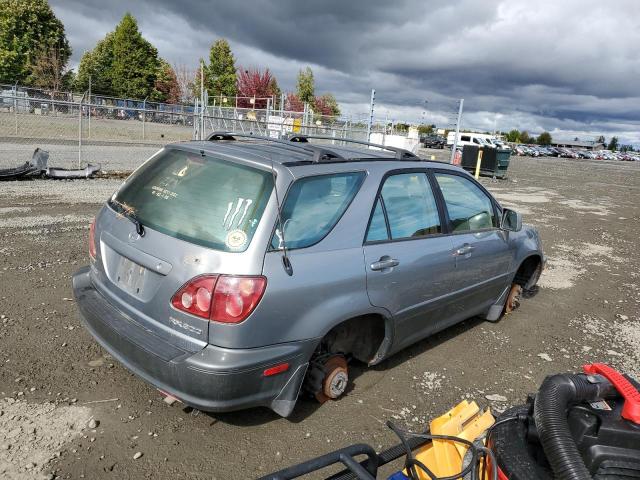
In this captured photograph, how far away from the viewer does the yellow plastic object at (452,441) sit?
6.86 feet

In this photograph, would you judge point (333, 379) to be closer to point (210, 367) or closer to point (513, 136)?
point (210, 367)

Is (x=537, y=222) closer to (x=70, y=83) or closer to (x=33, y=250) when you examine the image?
(x=33, y=250)

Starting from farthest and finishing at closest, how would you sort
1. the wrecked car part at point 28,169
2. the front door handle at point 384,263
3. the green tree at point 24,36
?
1. the green tree at point 24,36
2. the wrecked car part at point 28,169
3. the front door handle at point 384,263

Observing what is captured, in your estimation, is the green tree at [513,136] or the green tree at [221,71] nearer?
the green tree at [221,71]

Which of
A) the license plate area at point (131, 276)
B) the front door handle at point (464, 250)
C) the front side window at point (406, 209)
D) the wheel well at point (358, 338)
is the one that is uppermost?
the front side window at point (406, 209)

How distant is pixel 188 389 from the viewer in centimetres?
252

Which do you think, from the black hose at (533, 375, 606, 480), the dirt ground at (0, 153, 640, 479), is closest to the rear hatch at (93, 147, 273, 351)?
the dirt ground at (0, 153, 640, 479)

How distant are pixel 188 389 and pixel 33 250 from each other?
4283 millimetres

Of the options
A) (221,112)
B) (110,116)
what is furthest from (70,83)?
(221,112)

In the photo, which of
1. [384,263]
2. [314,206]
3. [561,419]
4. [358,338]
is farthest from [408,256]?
[561,419]

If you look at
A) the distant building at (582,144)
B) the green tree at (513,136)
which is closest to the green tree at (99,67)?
the green tree at (513,136)

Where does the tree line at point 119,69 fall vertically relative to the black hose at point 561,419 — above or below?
above

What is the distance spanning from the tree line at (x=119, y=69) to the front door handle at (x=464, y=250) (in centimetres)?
4200

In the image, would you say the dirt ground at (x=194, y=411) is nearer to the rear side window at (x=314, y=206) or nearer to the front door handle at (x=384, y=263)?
the front door handle at (x=384, y=263)
